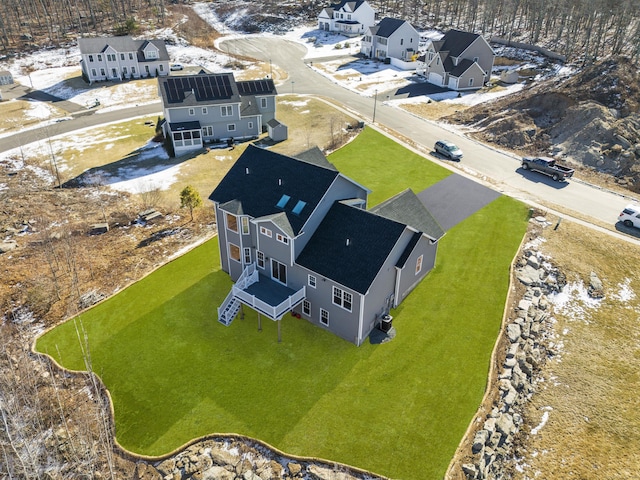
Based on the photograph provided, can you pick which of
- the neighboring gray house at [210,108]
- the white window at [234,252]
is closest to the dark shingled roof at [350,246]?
the white window at [234,252]

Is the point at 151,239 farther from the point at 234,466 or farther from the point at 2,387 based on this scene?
the point at 234,466

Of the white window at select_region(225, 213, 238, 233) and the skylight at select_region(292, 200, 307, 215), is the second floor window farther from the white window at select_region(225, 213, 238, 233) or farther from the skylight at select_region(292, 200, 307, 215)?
the skylight at select_region(292, 200, 307, 215)

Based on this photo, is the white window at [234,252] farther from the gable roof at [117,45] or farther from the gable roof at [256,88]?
the gable roof at [117,45]

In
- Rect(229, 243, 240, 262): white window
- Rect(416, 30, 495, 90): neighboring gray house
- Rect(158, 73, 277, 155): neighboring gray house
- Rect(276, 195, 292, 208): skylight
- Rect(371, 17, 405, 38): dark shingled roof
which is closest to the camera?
Rect(276, 195, 292, 208): skylight

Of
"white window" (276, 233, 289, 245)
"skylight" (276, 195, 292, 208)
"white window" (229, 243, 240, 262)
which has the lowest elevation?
"white window" (229, 243, 240, 262)

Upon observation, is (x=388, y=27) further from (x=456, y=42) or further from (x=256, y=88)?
(x=256, y=88)

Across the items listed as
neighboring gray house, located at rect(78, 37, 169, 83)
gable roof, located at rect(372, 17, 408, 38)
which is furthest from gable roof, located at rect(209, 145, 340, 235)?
gable roof, located at rect(372, 17, 408, 38)
